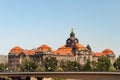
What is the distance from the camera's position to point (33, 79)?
135m

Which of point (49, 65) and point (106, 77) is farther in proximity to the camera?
point (49, 65)

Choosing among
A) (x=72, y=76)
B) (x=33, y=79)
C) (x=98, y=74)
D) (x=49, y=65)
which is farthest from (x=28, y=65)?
(x=98, y=74)

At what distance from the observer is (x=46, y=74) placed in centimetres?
11625

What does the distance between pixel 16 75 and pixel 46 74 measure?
11.1 m

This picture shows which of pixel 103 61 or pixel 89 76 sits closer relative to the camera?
pixel 89 76

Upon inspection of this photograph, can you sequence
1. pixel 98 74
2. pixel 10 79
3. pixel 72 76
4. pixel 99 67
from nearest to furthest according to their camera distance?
pixel 98 74, pixel 72 76, pixel 10 79, pixel 99 67

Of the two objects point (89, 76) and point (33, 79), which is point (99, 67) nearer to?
point (33, 79)

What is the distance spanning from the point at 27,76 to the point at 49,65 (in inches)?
3112

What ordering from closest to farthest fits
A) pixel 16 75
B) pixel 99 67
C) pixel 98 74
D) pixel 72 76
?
pixel 98 74 → pixel 72 76 → pixel 16 75 → pixel 99 67

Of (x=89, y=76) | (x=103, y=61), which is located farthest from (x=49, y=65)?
(x=89, y=76)

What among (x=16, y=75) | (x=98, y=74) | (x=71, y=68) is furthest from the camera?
(x=71, y=68)

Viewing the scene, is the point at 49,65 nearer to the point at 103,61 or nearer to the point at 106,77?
the point at 103,61

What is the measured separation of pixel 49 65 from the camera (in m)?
200

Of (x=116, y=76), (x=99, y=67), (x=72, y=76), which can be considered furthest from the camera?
(x=99, y=67)
